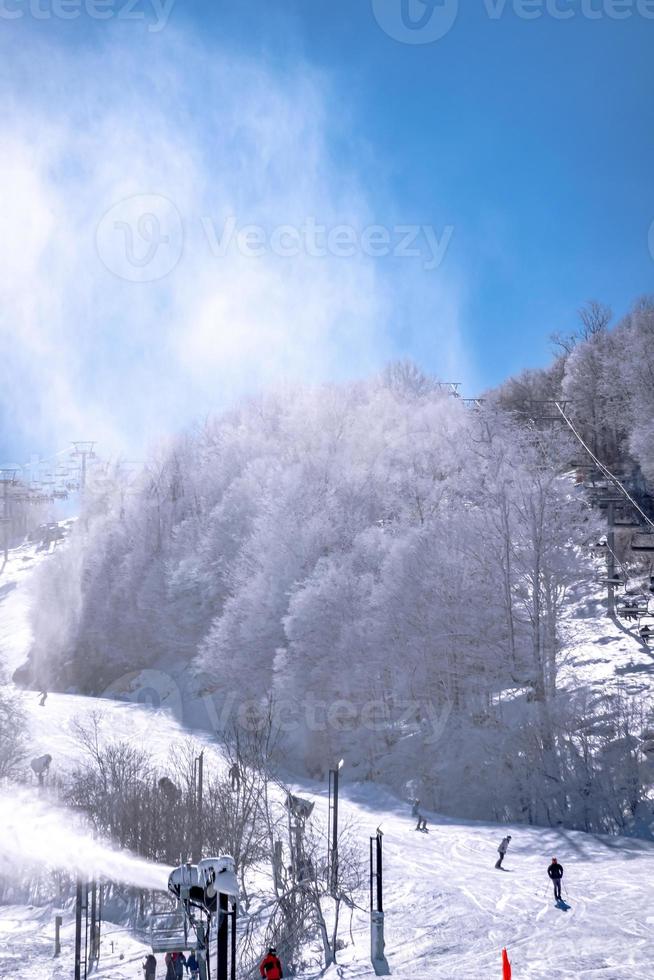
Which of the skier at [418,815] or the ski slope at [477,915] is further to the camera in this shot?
the skier at [418,815]

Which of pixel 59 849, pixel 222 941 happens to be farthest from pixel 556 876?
pixel 222 941

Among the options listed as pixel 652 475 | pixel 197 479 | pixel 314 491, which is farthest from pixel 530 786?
pixel 197 479

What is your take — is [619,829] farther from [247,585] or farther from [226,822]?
[247,585]

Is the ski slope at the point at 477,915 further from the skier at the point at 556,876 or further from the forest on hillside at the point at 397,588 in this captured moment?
the forest on hillside at the point at 397,588

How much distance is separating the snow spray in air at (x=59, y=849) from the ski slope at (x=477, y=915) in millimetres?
1903

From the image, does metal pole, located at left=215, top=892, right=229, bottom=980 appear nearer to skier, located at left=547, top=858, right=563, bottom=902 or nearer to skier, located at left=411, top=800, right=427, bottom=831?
skier, located at left=547, top=858, right=563, bottom=902

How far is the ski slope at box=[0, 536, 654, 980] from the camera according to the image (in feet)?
57.3

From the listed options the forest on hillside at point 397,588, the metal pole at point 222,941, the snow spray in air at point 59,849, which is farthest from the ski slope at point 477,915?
the metal pole at point 222,941

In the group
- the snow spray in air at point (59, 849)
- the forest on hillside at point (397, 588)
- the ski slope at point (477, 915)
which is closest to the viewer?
the ski slope at point (477, 915)

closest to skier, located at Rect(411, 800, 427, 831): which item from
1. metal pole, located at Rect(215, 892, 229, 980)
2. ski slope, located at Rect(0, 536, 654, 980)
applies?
ski slope, located at Rect(0, 536, 654, 980)

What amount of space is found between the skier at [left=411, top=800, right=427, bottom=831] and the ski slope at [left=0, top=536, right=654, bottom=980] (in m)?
0.36

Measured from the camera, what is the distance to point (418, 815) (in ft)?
103

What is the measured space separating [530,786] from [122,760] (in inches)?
572

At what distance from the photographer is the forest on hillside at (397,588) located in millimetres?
33625
